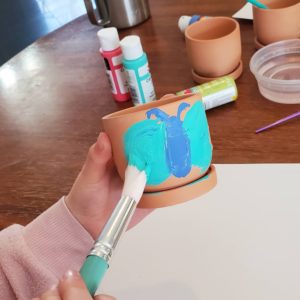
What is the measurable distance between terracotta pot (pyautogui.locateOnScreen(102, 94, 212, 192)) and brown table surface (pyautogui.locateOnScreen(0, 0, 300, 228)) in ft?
0.60

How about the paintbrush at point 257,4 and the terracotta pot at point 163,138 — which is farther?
the paintbrush at point 257,4

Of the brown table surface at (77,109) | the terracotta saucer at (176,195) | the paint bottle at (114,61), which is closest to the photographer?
the terracotta saucer at (176,195)

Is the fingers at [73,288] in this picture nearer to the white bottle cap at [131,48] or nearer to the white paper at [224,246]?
the white paper at [224,246]

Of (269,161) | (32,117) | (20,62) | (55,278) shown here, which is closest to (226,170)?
(269,161)

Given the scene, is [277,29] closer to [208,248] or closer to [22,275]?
[208,248]

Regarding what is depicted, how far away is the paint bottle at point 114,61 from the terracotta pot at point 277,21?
25cm

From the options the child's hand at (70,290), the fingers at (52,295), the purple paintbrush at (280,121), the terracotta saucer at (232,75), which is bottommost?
the purple paintbrush at (280,121)

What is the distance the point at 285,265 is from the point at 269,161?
16 cm

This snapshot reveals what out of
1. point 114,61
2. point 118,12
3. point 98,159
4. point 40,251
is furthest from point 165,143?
point 118,12

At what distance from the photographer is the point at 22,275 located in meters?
0.58

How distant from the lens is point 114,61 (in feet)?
2.56

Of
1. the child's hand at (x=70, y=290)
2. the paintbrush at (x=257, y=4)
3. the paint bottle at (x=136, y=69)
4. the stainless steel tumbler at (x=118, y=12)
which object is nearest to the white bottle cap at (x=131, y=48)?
the paint bottle at (x=136, y=69)

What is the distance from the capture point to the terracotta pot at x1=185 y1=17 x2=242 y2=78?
0.75 m

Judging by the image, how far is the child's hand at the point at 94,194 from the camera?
0.57 m
